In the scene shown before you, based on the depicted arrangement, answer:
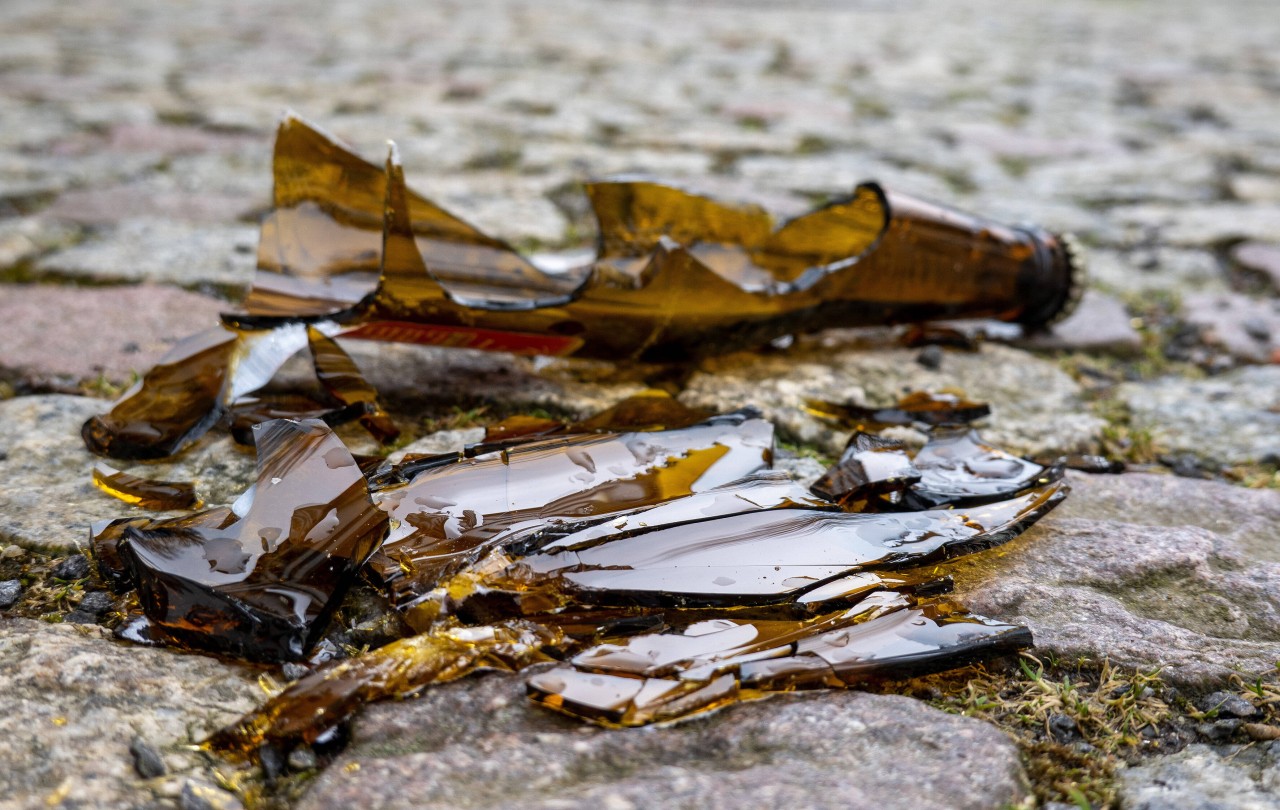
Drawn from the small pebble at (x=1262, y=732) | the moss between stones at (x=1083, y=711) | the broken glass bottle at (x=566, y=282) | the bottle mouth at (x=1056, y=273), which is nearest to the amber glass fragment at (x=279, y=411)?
the broken glass bottle at (x=566, y=282)

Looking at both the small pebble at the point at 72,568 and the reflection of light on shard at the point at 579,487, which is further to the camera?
the small pebble at the point at 72,568

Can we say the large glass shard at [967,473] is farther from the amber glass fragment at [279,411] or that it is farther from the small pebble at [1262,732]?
the amber glass fragment at [279,411]

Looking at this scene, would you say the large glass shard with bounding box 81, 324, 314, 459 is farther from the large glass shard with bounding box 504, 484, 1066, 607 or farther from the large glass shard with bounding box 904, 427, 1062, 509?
the large glass shard with bounding box 904, 427, 1062, 509

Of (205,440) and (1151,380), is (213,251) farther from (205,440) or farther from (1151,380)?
(1151,380)

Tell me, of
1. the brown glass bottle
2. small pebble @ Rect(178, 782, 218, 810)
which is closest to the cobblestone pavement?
small pebble @ Rect(178, 782, 218, 810)

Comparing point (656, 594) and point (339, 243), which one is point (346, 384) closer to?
point (339, 243)
